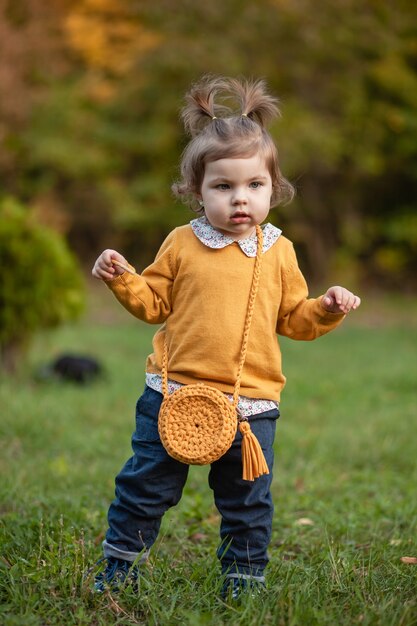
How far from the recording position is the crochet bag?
2471 millimetres

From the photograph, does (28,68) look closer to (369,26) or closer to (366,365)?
(369,26)

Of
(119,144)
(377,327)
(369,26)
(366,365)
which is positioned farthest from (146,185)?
(366,365)

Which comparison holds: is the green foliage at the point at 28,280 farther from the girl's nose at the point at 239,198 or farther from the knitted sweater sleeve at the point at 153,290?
the girl's nose at the point at 239,198

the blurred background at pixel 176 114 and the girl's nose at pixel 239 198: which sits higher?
the blurred background at pixel 176 114

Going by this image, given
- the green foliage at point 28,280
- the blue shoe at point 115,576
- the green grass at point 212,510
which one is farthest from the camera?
the green foliage at point 28,280

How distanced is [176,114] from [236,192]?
1592cm

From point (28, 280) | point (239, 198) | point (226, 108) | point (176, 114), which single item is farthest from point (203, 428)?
point (176, 114)

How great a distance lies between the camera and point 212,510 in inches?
149

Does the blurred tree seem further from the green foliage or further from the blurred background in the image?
the green foliage

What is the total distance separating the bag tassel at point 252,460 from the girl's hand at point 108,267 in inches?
26.3

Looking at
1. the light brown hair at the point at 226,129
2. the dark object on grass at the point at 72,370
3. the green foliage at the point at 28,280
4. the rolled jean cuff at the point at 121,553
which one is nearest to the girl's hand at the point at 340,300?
the light brown hair at the point at 226,129

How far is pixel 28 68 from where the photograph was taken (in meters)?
19.2

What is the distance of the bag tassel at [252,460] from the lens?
248cm

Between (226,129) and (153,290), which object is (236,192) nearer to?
(226,129)
